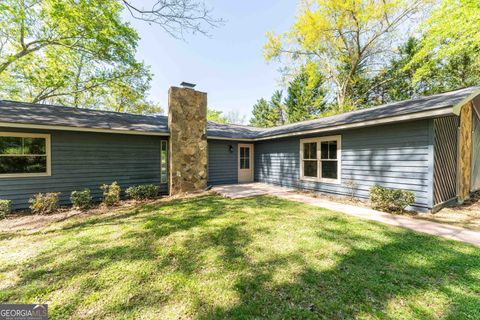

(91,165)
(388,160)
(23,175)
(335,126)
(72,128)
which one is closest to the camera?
(388,160)

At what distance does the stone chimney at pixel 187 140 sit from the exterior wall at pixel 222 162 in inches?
45.7

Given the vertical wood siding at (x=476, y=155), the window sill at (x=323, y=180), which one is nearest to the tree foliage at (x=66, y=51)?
the window sill at (x=323, y=180)

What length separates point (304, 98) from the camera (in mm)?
20094

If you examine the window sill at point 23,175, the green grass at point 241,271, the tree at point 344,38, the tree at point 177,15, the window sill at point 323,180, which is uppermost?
the tree at point 344,38

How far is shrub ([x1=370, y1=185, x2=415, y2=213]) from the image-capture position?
16.2 ft

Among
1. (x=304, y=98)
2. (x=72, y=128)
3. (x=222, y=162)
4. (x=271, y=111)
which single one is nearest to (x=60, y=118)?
(x=72, y=128)

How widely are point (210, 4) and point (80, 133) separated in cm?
553

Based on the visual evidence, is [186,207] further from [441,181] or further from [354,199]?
[441,181]

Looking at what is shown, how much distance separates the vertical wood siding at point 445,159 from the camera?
492 centimetres

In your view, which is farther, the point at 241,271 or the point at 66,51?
the point at 66,51

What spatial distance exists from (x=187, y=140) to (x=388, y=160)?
6563 mm

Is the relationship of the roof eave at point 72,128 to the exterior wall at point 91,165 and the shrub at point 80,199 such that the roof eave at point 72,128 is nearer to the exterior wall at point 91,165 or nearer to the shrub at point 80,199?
the exterior wall at point 91,165

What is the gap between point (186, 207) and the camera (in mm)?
5672

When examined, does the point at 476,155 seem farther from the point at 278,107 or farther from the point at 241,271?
the point at 278,107
